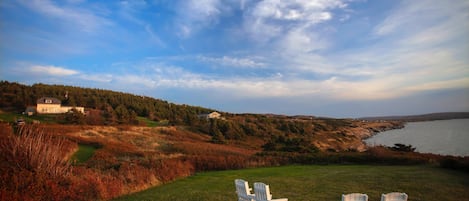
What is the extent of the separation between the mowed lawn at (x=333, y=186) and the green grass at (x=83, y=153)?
9140 mm

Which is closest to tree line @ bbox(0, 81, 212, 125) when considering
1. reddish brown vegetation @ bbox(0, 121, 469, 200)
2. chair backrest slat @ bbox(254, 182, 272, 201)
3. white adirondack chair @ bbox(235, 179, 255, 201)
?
reddish brown vegetation @ bbox(0, 121, 469, 200)

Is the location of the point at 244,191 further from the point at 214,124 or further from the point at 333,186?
the point at 214,124

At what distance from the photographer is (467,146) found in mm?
30203

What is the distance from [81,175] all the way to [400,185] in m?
12.1

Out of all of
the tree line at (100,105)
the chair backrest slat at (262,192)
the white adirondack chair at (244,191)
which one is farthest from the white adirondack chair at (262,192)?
the tree line at (100,105)

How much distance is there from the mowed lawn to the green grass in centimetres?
914

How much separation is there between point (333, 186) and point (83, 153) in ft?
61.7

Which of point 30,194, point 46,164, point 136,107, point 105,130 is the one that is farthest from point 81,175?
point 136,107

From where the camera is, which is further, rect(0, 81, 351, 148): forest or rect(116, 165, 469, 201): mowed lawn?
rect(0, 81, 351, 148): forest

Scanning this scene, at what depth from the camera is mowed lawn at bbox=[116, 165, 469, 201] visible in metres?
10.6

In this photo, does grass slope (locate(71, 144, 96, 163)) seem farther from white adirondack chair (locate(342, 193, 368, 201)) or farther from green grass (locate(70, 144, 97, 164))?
white adirondack chair (locate(342, 193, 368, 201))

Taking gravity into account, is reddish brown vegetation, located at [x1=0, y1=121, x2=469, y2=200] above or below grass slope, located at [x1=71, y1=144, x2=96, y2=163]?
above

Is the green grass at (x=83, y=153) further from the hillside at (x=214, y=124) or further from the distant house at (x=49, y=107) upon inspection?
the distant house at (x=49, y=107)

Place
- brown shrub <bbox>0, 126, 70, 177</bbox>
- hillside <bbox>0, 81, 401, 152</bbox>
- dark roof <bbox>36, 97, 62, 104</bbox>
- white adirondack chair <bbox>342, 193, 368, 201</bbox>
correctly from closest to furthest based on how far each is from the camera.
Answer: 1. white adirondack chair <bbox>342, 193, 368, 201</bbox>
2. brown shrub <bbox>0, 126, 70, 177</bbox>
3. hillside <bbox>0, 81, 401, 152</bbox>
4. dark roof <bbox>36, 97, 62, 104</bbox>
